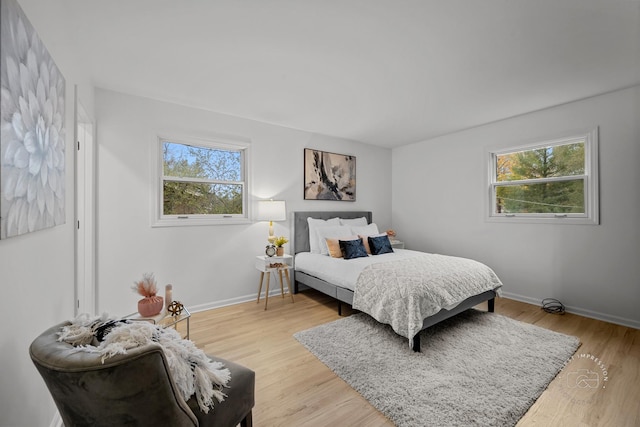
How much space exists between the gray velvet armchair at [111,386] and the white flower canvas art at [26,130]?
1.55ft

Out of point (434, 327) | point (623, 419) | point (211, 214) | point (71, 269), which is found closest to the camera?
point (623, 419)

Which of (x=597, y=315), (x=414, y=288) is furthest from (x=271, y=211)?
(x=597, y=315)

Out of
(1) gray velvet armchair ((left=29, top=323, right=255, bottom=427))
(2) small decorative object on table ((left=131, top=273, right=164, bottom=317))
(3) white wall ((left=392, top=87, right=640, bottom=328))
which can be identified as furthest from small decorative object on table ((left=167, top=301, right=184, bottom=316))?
(3) white wall ((left=392, top=87, right=640, bottom=328))

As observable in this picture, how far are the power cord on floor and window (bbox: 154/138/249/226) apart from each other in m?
3.95

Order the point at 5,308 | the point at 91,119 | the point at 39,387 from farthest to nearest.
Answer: the point at 91,119 < the point at 39,387 < the point at 5,308

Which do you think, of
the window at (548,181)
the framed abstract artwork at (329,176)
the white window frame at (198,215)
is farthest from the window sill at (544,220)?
the white window frame at (198,215)

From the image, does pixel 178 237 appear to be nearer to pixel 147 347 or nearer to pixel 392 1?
pixel 147 347

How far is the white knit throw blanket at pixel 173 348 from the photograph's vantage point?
0.97 metres

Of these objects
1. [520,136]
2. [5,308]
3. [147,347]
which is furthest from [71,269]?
[520,136]

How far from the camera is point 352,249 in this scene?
3400 millimetres

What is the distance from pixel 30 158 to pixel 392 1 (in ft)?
6.68

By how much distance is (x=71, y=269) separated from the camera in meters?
1.88

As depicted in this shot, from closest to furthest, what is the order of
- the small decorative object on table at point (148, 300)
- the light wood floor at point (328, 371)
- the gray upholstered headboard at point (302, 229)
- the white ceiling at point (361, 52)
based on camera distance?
1. the light wood floor at point (328, 371)
2. the white ceiling at point (361, 52)
3. the small decorative object on table at point (148, 300)
4. the gray upholstered headboard at point (302, 229)

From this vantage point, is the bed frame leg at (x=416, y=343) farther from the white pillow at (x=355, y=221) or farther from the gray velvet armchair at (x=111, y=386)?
the white pillow at (x=355, y=221)
